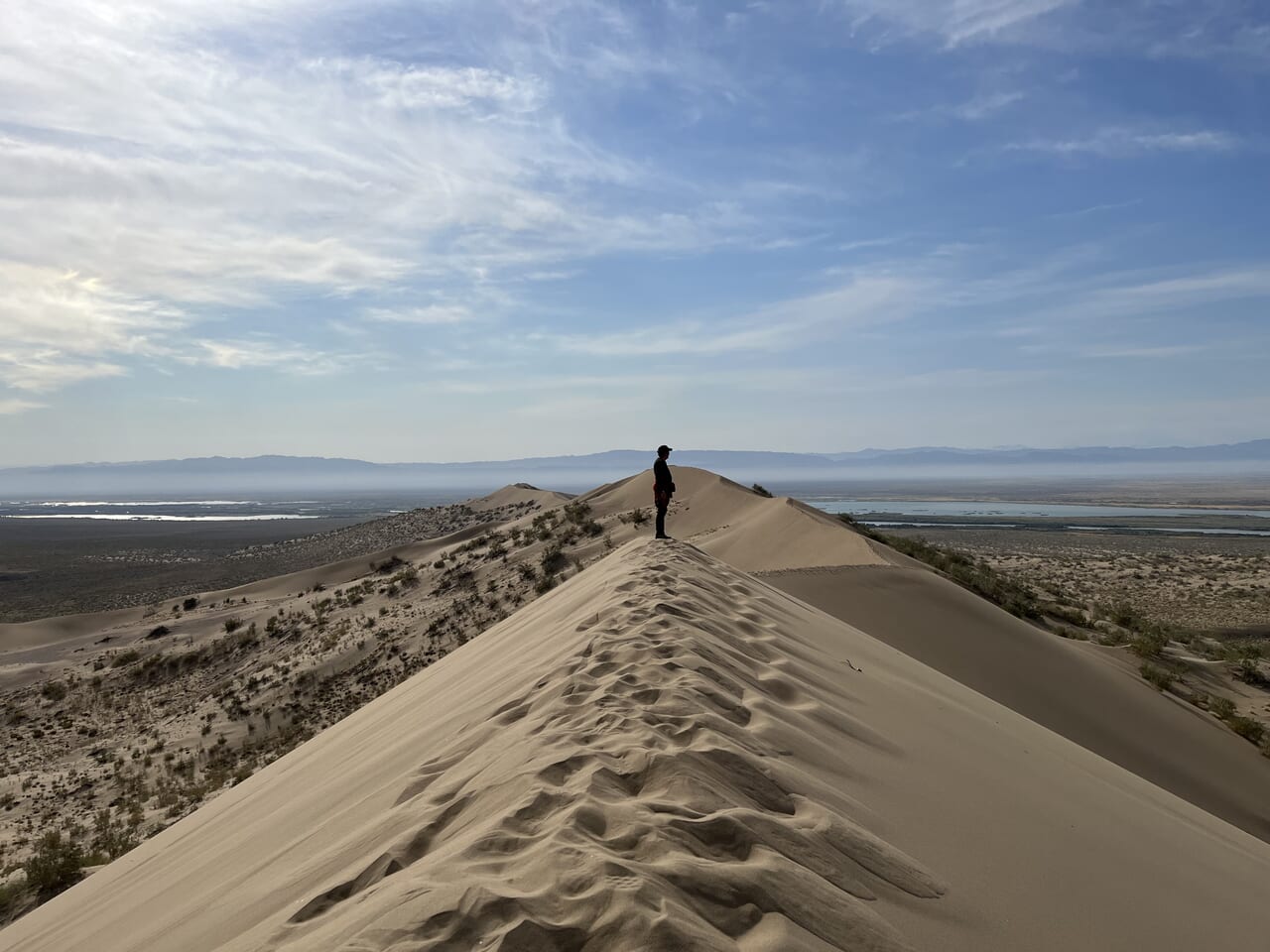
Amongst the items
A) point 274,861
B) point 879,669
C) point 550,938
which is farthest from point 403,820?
point 879,669

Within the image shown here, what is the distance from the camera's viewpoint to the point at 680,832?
7.70 ft

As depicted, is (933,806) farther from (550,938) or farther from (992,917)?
(550,938)

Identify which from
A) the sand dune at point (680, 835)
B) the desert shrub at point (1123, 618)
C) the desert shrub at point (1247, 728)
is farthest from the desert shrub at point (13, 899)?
the desert shrub at point (1123, 618)

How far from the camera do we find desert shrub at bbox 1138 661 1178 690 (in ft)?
38.2

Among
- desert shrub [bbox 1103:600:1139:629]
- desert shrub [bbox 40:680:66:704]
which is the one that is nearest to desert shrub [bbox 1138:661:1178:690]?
desert shrub [bbox 1103:600:1139:629]

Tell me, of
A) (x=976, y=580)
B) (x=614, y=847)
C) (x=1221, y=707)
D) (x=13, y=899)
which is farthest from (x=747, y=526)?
(x=614, y=847)

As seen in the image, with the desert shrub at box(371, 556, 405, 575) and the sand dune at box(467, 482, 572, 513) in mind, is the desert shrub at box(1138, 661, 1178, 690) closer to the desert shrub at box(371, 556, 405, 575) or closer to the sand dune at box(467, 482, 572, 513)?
the desert shrub at box(371, 556, 405, 575)

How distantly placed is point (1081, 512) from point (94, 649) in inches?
2970

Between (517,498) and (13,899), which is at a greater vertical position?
(517,498)

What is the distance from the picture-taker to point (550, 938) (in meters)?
1.85

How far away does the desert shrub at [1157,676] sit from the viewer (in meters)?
11.7

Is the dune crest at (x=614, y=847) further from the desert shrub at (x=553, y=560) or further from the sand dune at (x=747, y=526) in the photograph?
the desert shrub at (x=553, y=560)

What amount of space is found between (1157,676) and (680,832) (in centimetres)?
1251

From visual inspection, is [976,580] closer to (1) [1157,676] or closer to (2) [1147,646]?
(2) [1147,646]
